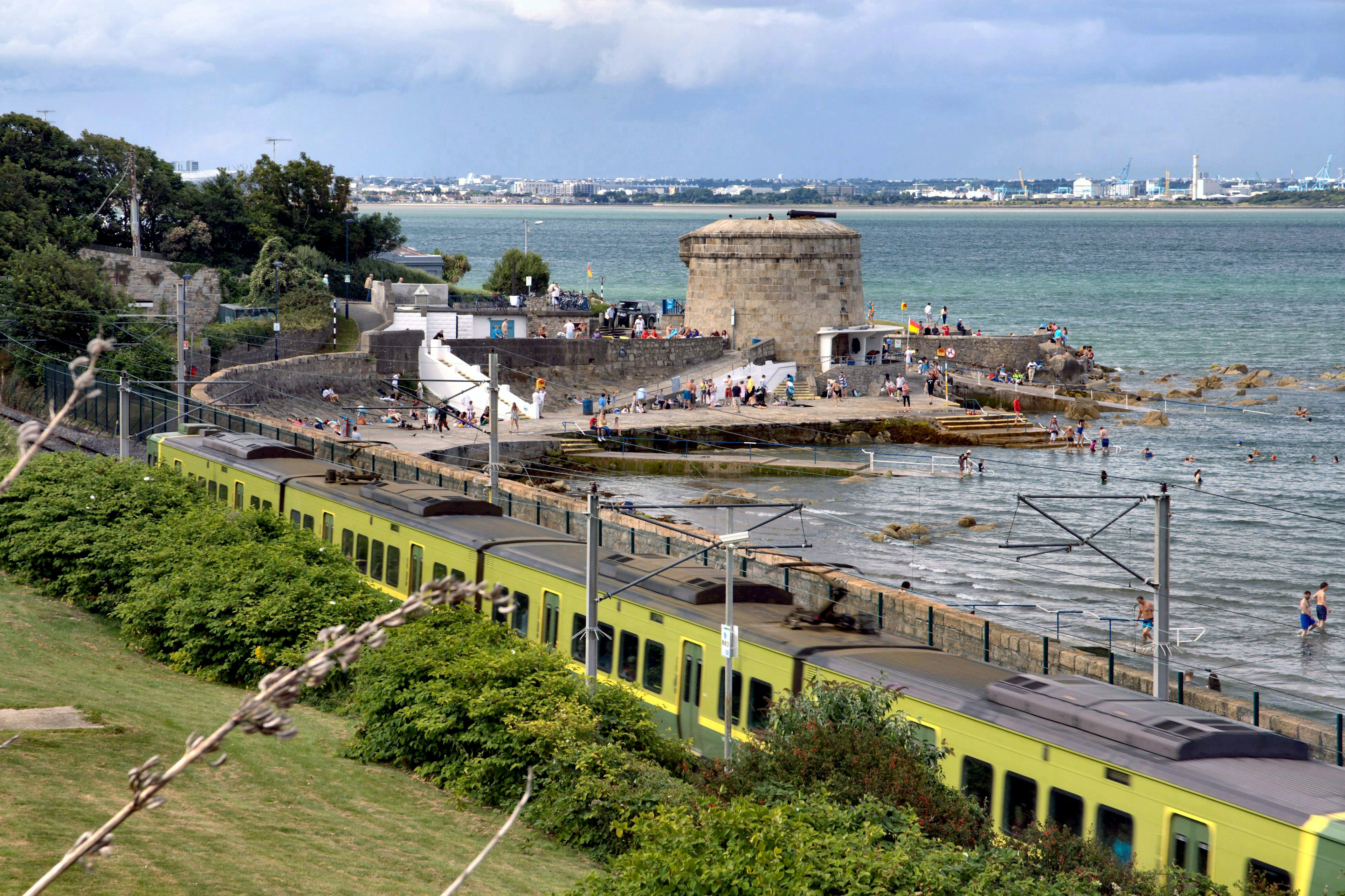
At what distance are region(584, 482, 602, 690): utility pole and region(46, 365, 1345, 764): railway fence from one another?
6.20ft

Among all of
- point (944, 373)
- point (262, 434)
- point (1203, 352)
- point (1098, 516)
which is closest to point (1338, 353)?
point (1203, 352)

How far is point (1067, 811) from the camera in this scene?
1208 centimetres

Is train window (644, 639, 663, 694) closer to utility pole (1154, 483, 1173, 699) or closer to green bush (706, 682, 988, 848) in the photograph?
green bush (706, 682, 988, 848)

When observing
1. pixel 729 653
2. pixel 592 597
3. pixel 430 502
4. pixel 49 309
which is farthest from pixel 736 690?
pixel 49 309

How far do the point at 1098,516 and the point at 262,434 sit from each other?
86.9ft

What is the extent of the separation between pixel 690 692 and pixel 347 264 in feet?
190

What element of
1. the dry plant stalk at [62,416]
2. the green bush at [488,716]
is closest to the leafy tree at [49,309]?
the green bush at [488,716]

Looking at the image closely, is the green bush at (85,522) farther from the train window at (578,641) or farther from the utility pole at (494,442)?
the train window at (578,641)

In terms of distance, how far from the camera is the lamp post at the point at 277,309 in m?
50.6

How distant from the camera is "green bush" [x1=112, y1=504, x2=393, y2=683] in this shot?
20.1 metres

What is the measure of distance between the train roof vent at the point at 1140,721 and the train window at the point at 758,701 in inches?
119

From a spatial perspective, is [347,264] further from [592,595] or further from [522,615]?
[592,595]

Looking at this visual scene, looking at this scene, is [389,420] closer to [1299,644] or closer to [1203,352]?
[1299,644]

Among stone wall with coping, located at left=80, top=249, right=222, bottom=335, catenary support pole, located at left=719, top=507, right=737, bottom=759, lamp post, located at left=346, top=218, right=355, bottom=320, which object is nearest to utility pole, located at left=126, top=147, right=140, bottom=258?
stone wall with coping, located at left=80, top=249, right=222, bottom=335
